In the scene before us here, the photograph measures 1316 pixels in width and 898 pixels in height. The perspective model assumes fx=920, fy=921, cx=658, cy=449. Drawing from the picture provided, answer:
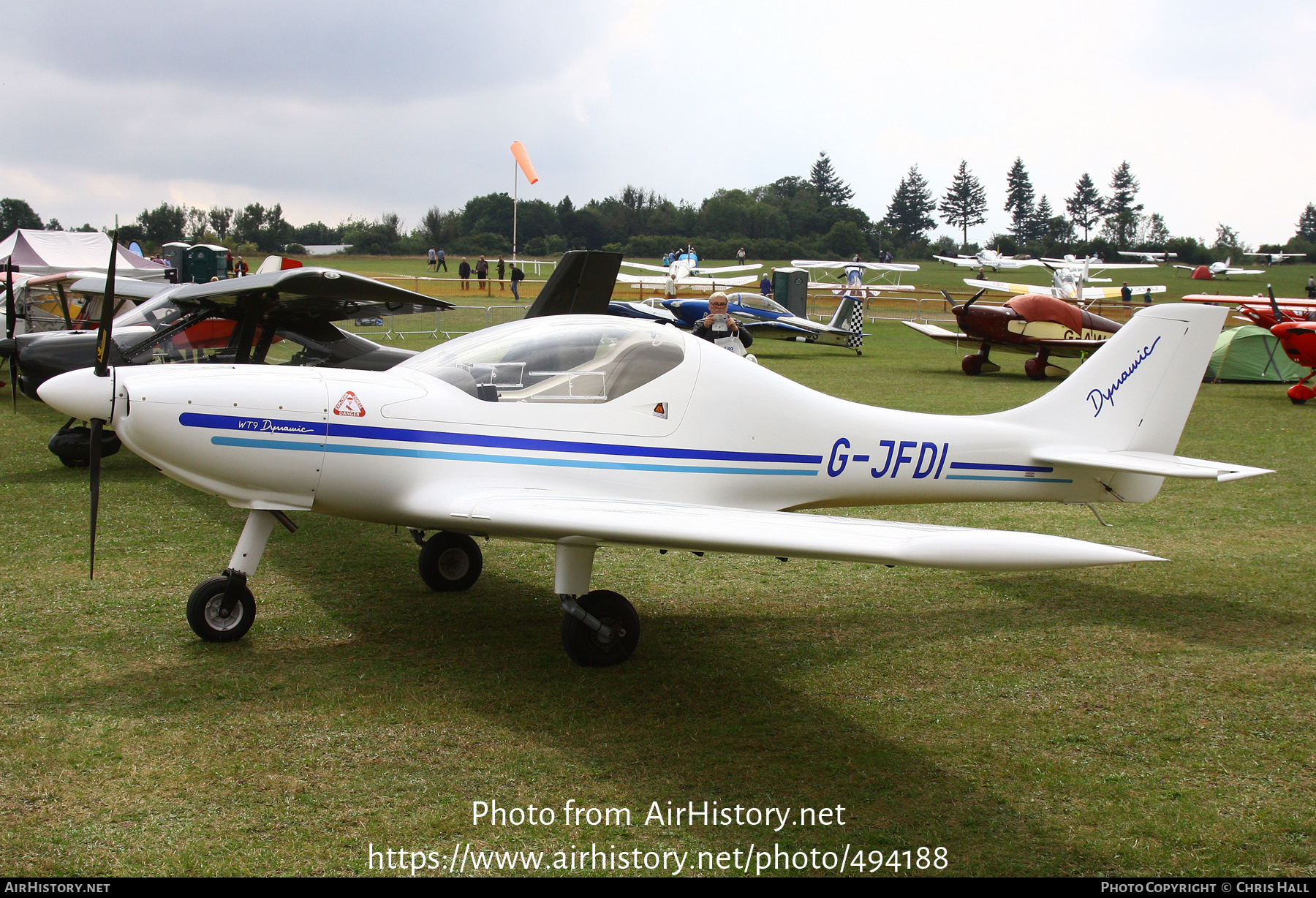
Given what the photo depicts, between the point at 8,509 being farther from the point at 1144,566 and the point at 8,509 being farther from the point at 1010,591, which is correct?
the point at 1144,566

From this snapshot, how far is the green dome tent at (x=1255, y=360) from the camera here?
20953 millimetres

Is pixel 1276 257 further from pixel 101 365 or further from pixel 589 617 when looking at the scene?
pixel 101 365

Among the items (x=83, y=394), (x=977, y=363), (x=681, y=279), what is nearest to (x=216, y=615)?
(x=83, y=394)

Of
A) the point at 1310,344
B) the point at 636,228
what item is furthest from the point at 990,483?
the point at 636,228

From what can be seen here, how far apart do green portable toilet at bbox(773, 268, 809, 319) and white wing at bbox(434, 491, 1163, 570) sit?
31.9m

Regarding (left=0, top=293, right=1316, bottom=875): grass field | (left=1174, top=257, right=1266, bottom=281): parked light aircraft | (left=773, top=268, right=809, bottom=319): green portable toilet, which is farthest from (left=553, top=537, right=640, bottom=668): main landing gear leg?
(left=1174, top=257, right=1266, bottom=281): parked light aircraft

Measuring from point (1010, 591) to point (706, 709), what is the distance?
3.02 meters

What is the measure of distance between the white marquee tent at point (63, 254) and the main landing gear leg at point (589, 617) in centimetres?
2405

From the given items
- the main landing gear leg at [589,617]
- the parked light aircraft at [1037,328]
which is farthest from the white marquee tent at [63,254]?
the main landing gear leg at [589,617]

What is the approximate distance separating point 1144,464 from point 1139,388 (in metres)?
0.68

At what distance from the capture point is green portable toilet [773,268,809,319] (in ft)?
118

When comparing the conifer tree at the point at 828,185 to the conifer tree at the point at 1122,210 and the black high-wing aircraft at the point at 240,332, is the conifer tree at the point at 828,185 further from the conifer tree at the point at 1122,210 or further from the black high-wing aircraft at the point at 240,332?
the black high-wing aircraft at the point at 240,332

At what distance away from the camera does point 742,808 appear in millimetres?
3619

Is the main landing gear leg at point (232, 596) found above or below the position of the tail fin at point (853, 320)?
below
